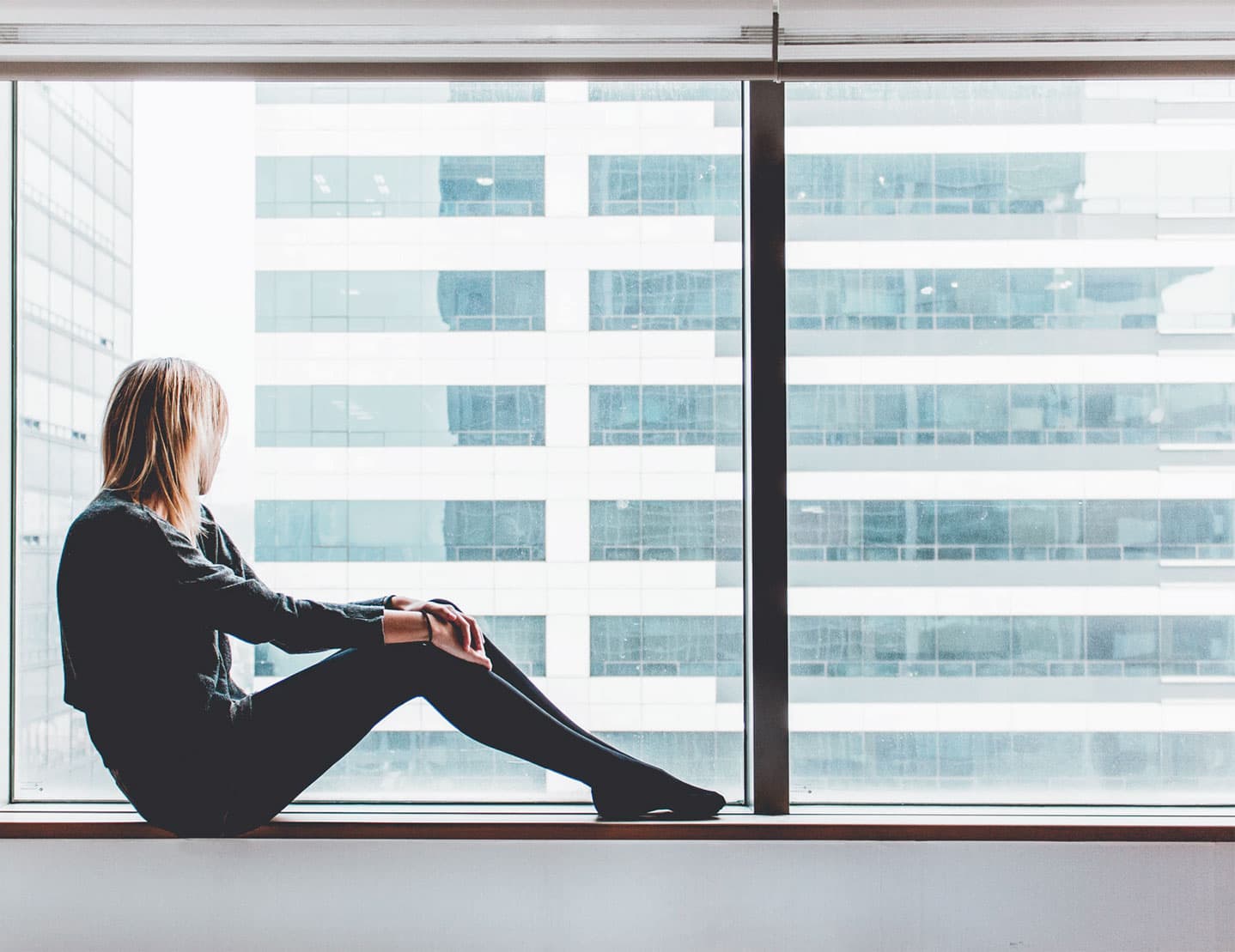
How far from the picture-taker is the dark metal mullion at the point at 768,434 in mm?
1672

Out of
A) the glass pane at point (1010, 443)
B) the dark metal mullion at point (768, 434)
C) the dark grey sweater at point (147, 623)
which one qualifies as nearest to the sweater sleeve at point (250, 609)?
the dark grey sweater at point (147, 623)

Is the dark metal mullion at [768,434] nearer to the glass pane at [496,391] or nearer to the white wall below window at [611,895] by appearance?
the glass pane at [496,391]

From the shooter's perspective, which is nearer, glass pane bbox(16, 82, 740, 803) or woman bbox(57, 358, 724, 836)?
woman bbox(57, 358, 724, 836)

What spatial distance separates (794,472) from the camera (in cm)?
172

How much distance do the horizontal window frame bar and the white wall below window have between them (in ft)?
4.52

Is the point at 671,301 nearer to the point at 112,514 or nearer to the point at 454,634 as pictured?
the point at 454,634

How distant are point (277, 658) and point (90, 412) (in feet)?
2.03

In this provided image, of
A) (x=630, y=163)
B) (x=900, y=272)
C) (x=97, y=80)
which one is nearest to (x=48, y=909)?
(x=97, y=80)

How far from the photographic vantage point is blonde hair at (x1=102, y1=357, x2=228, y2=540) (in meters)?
1.45

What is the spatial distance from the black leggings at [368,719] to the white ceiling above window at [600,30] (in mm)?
1086

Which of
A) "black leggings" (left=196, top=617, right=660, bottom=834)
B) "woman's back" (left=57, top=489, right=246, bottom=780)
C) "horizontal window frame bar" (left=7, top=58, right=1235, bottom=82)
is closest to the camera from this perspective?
"woman's back" (left=57, top=489, right=246, bottom=780)

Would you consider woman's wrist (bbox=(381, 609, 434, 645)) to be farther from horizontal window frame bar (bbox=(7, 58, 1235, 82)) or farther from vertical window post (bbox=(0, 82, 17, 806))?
horizontal window frame bar (bbox=(7, 58, 1235, 82))

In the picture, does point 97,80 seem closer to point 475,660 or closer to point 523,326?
point 523,326

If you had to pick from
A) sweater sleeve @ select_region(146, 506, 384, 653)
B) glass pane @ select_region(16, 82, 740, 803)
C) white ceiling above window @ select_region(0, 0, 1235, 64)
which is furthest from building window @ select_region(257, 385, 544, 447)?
white ceiling above window @ select_region(0, 0, 1235, 64)
